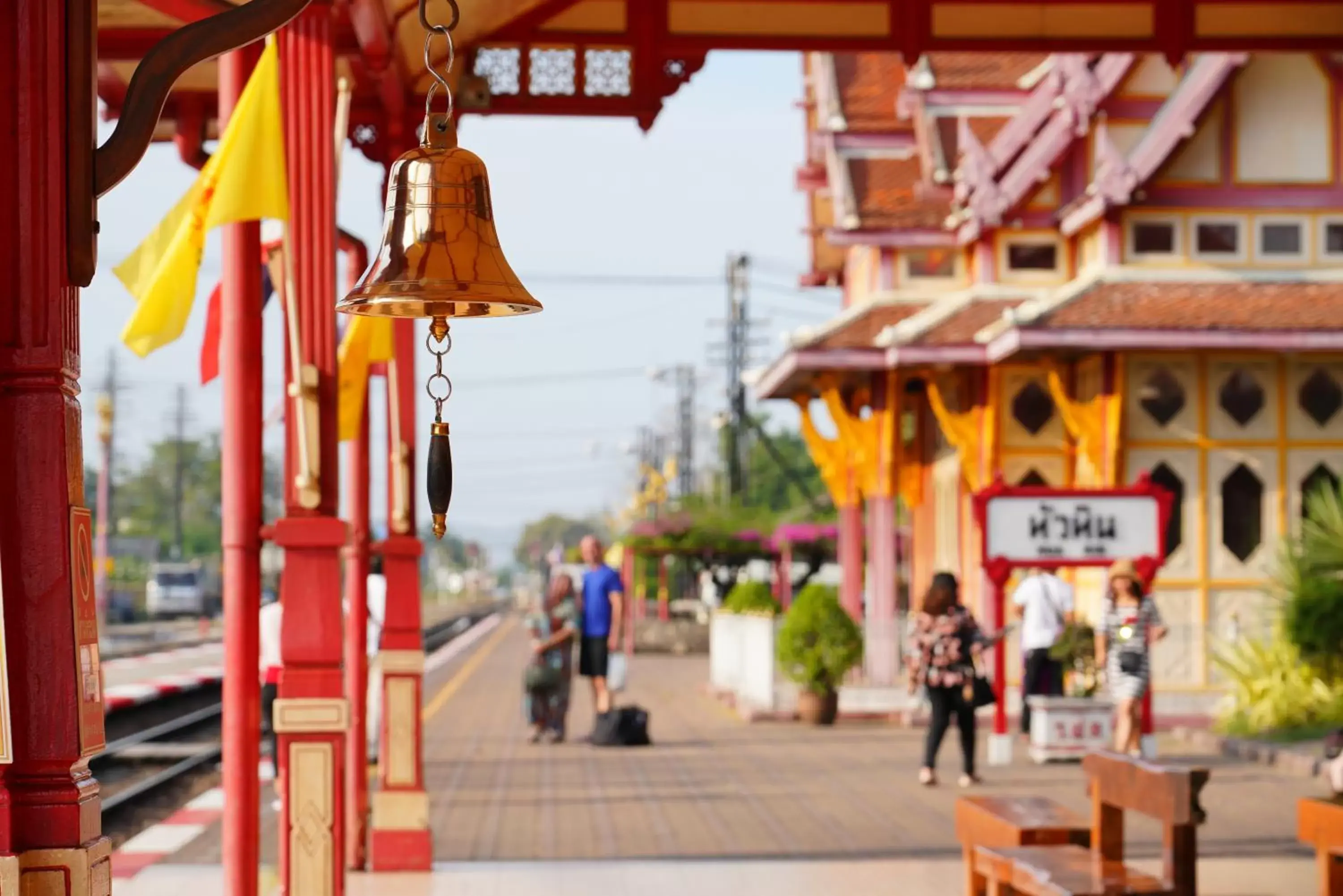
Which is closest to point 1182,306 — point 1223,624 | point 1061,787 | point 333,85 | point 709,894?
point 1223,624

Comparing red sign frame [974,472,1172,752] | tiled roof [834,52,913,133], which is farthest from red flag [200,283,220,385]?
tiled roof [834,52,913,133]

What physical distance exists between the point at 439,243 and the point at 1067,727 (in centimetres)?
1575

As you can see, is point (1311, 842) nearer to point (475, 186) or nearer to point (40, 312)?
point (475, 186)

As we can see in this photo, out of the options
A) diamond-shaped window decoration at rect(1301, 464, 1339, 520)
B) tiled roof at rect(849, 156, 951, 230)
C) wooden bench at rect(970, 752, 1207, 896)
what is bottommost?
wooden bench at rect(970, 752, 1207, 896)

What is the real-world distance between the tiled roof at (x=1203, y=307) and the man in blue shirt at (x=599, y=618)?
5.28 metres

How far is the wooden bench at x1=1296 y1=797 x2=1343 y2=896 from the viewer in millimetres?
9211

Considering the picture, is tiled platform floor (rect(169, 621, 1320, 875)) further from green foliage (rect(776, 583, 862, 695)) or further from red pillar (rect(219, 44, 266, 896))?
red pillar (rect(219, 44, 266, 896))

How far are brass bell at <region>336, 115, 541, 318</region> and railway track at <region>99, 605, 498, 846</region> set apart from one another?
8.12m

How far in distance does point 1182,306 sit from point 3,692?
2058cm

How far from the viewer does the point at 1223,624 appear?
24219 mm

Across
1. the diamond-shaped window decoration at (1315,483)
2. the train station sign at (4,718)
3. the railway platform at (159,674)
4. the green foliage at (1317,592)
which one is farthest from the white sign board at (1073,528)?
the train station sign at (4,718)

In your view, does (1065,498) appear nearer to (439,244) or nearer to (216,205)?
(216,205)

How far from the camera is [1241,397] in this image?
2455 centimetres

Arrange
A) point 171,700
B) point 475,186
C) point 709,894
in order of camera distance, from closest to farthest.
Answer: point 475,186
point 709,894
point 171,700
